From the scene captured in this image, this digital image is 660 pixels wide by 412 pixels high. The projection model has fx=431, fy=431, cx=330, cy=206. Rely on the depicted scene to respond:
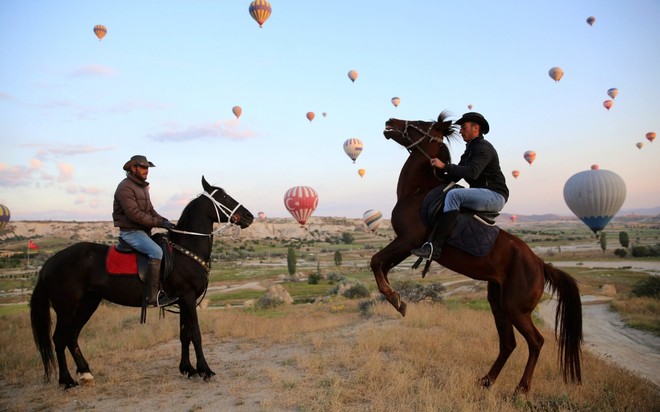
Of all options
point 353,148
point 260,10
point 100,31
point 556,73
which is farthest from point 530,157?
point 100,31

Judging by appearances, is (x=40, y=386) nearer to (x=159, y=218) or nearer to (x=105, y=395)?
(x=105, y=395)

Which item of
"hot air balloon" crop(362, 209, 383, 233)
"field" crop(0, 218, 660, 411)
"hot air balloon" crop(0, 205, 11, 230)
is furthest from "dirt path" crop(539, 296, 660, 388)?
"hot air balloon" crop(0, 205, 11, 230)

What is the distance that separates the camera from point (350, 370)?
8.25 meters

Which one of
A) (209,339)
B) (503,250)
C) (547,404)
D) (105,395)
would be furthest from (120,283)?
(547,404)

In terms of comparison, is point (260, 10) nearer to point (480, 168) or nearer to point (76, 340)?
point (76, 340)

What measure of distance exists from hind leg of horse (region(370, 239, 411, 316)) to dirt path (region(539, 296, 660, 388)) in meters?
10.4

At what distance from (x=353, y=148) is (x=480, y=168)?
160 ft

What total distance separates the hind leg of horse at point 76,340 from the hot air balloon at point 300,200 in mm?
42439

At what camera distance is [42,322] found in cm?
805

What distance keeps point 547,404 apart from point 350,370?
11.0ft

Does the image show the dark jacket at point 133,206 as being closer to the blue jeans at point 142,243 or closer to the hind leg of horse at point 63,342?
the blue jeans at point 142,243

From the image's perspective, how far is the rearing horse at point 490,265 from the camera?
6844 millimetres

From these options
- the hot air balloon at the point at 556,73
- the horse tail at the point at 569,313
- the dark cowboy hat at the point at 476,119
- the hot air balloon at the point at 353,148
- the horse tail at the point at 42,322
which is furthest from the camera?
the hot air balloon at the point at 556,73

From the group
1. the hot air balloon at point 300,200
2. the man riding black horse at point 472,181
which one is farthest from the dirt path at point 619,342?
the hot air balloon at point 300,200
